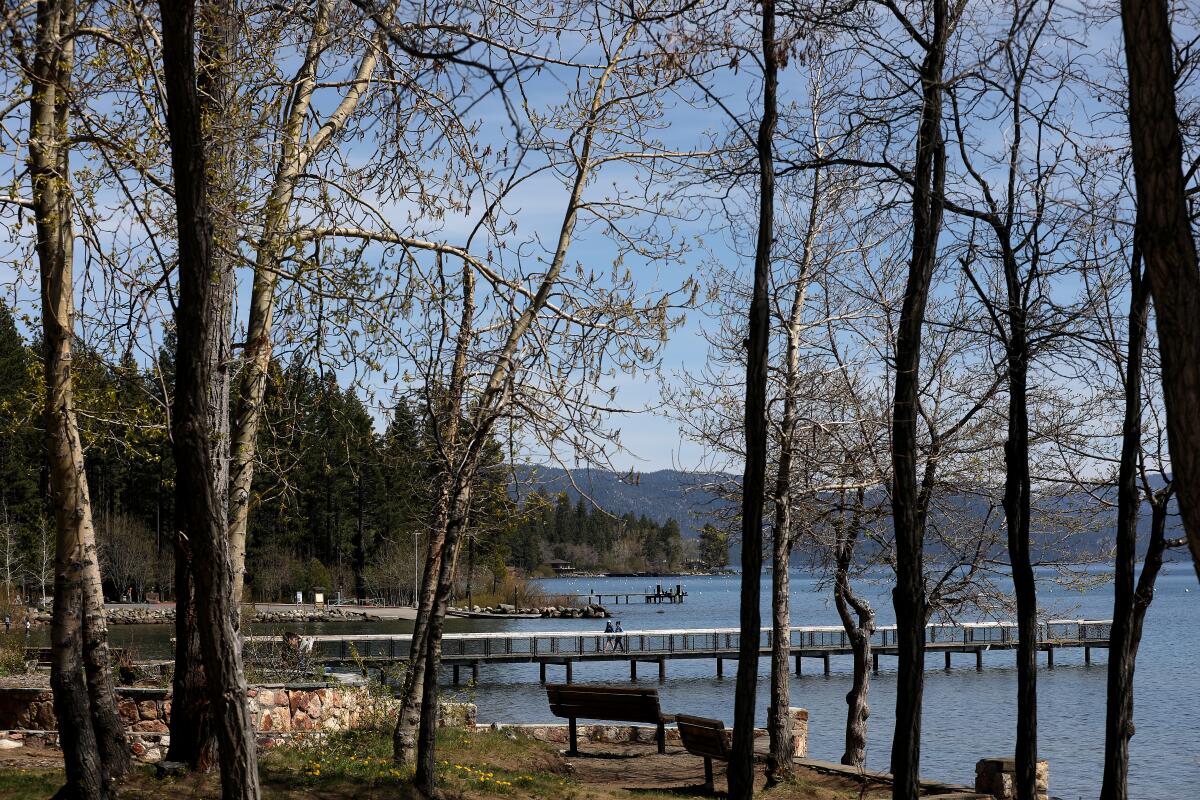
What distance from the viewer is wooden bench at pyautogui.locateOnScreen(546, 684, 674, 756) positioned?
1487 centimetres

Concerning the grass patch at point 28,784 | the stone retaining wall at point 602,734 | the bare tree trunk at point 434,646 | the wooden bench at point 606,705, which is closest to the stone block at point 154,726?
the grass patch at point 28,784

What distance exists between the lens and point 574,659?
132 ft

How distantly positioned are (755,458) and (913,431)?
1.47m

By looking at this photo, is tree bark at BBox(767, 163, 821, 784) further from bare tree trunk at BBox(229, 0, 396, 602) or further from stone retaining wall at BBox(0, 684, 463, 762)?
bare tree trunk at BBox(229, 0, 396, 602)

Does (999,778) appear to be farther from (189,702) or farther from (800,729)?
(189,702)

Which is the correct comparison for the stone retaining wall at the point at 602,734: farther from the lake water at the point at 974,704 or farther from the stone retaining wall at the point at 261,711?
the stone retaining wall at the point at 261,711

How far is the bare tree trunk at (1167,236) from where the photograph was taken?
4.85 m

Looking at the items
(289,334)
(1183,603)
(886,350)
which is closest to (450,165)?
(289,334)

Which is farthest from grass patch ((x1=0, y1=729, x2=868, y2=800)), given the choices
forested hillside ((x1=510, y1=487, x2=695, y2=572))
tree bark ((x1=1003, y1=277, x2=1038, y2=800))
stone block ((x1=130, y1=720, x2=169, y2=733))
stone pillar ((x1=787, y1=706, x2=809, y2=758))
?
forested hillside ((x1=510, y1=487, x2=695, y2=572))

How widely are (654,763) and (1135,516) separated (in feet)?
22.9

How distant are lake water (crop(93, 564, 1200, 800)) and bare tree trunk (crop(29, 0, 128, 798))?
7541 millimetres

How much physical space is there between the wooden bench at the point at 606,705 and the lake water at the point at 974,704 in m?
1.59

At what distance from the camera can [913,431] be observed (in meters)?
8.34

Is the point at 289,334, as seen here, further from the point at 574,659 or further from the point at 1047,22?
the point at 574,659
